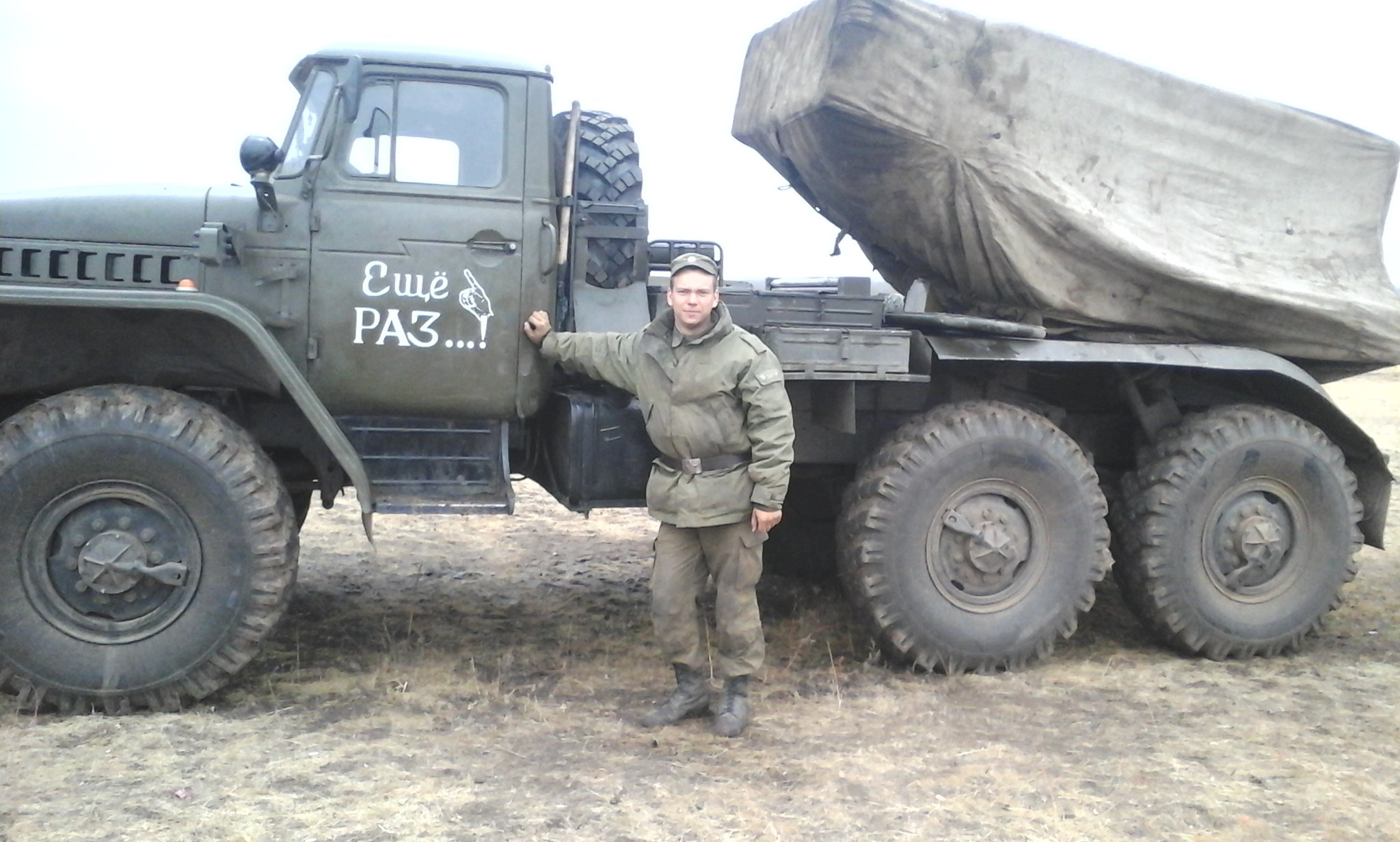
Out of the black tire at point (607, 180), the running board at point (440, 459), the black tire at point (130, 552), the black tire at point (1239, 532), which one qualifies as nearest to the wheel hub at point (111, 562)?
the black tire at point (130, 552)

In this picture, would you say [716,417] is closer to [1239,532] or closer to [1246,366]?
[1246,366]

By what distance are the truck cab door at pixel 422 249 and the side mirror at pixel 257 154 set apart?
0.63ft

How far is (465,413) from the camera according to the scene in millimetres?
4730

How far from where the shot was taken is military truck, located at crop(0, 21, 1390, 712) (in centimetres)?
423

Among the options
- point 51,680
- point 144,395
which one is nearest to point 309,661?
point 51,680

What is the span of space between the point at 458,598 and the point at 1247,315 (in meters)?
3.98

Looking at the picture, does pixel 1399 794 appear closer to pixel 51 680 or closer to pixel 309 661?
pixel 309 661

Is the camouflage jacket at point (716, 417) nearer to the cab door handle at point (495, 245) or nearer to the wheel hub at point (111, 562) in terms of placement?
the cab door handle at point (495, 245)

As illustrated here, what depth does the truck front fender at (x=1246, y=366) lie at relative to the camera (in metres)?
5.10

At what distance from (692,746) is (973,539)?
1565 mm

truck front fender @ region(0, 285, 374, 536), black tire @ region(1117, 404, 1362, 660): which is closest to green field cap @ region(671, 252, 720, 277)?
truck front fender @ region(0, 285, 374, 536)

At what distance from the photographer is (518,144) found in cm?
468

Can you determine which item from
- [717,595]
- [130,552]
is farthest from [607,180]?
[130,552]

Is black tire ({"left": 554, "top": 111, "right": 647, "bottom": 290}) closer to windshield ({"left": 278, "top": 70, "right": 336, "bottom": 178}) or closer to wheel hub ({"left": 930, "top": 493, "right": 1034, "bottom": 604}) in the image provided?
windshield ({"left": 278, "top": 70, "right": 336, "bottom": 178})
